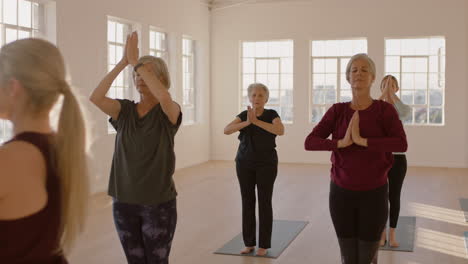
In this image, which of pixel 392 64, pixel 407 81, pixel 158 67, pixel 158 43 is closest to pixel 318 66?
pixel 392 64

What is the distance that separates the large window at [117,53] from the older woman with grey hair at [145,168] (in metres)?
6.40

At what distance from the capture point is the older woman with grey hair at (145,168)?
9.04 feet

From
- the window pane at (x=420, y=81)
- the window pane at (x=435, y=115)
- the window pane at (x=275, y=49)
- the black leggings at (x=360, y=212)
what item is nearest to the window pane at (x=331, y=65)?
the window pane at (x=275, y=49)

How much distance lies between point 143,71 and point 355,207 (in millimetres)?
1278

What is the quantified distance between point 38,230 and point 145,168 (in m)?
1.47

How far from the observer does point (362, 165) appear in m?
3.03

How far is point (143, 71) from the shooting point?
107 inches

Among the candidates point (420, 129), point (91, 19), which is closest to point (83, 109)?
point (91, 19)

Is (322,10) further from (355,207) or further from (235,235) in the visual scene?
(355,207)

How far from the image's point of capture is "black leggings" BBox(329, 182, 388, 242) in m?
3.02

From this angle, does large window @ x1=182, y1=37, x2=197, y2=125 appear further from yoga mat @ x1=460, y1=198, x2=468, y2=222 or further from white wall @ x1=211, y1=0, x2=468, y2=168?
yoga mat @ x1=460, y1=198, x2=468, y2=222

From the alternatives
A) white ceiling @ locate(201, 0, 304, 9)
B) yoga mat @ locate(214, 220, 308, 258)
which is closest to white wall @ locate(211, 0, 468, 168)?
white ceiling @ locate(201, 0, 304, 9)

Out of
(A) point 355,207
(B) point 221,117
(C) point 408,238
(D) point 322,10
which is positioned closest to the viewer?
(A) point 355,207

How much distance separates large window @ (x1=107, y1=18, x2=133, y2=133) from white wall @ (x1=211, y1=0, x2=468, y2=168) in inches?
143
